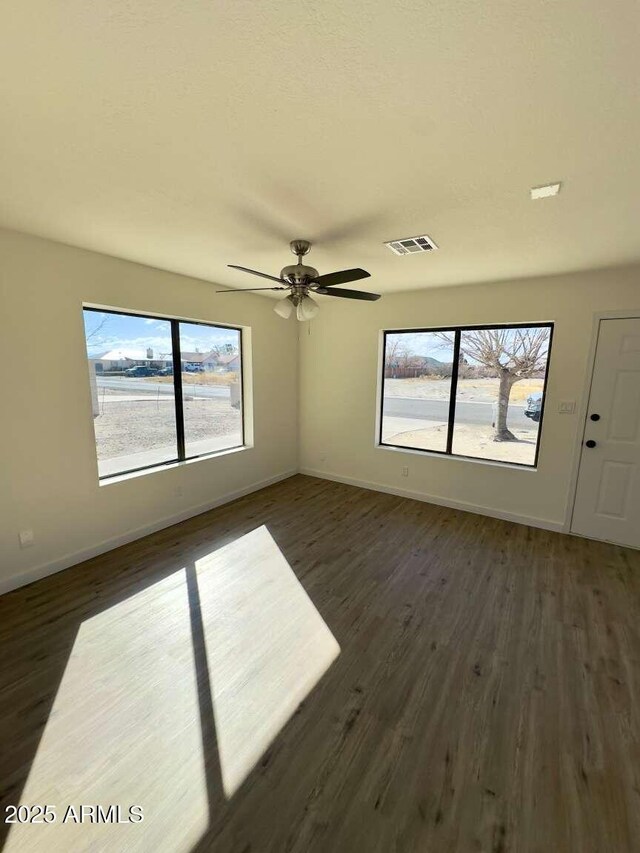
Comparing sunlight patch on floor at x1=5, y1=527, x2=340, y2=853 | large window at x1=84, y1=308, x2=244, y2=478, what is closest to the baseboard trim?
large window at x1=84, y1=308, x2=244, y2=478

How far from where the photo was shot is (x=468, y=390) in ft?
14.0

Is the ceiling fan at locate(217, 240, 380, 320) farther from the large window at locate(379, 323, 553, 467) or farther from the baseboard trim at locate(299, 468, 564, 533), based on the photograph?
the baseboard trim at locate(299, 468, 564, 533)

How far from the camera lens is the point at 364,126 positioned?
1427mm

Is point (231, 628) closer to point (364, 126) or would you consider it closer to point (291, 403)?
point (364, 126)

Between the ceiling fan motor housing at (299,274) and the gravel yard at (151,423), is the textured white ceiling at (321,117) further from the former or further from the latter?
the gravel yard at (151,423)

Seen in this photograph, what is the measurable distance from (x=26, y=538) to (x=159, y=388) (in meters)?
1.72

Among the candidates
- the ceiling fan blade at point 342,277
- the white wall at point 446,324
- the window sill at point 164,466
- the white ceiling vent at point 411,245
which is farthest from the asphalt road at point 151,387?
the white ceiling vent at point 411,245

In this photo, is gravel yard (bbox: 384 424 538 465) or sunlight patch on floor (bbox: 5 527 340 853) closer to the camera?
sunlight patch on floor (bbox: 5 527 340 853)

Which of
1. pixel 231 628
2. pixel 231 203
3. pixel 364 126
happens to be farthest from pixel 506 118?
pixel 231 628

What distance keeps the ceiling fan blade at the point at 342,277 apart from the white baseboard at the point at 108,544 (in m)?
2.89

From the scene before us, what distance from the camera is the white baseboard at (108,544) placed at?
2730 millimetres

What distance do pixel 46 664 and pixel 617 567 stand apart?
14.2ft

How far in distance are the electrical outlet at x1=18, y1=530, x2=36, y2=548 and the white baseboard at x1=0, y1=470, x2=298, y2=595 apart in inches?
8.0

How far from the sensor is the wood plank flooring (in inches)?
52.8
